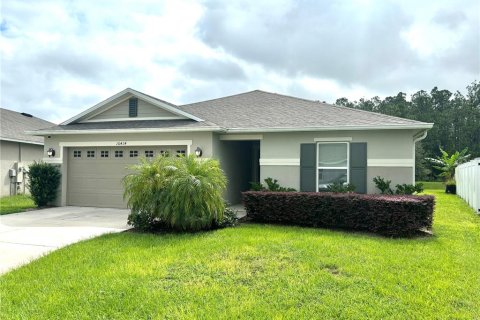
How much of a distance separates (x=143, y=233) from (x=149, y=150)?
4938 millimetres

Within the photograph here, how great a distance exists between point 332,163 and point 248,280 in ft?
22.6

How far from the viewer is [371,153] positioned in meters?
10.6

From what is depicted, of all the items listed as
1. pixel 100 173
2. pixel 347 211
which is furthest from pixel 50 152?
pixel 347 211

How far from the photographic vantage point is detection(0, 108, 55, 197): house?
53.7ft

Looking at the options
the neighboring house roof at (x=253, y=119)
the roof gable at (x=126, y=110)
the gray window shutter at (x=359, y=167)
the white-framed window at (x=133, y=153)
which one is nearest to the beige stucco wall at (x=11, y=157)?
the neighboring house roof at (x=253, y=119)

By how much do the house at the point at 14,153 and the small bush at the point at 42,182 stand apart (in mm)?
4642

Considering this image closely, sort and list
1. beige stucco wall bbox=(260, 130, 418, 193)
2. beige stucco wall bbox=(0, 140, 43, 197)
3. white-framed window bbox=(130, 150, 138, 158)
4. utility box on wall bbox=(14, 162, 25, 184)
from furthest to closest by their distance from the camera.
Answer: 1. utility box on wall bbox=(14, 162, 25, 184)
2. beige stucco wall bbox=(0, 140, 43, 197)
3. white-framed window bbox=(130, 150, 138, 158)
4. beige stucco wall bbox=(260, 130, 418, 193)

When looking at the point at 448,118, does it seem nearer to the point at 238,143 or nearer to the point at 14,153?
the point at 238,143

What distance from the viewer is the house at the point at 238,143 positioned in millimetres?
10516

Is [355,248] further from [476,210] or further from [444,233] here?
[476,210]

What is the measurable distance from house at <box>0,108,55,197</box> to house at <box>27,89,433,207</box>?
491 centimetres

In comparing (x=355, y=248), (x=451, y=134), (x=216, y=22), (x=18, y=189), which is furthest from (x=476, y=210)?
(x=451, y=134)

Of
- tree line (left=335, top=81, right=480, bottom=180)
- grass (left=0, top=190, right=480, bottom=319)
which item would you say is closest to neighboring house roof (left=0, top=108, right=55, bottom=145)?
grass (left=0, top=190, right=480, bottom=319)

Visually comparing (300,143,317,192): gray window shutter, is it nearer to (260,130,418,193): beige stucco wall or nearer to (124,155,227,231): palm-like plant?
(260,130,418,193): beige stucco wall
